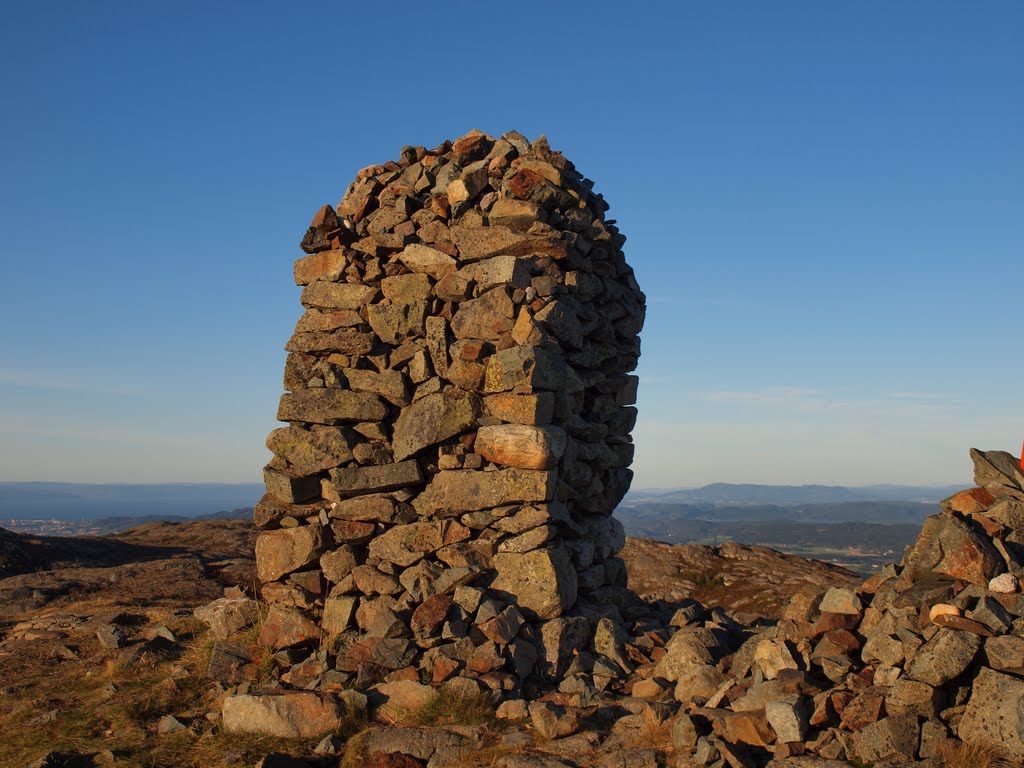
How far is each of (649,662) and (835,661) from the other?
2.13 meters

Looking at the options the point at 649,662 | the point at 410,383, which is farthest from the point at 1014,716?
the point at 410,383

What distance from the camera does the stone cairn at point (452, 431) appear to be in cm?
834

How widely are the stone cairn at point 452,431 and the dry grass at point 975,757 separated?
146 inches

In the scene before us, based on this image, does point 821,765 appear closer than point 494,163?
Yes

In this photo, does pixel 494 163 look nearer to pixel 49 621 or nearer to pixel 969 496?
pixel 969 496

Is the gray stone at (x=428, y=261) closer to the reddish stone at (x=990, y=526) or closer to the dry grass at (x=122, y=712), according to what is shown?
the dry grass at (x=122, y=712)

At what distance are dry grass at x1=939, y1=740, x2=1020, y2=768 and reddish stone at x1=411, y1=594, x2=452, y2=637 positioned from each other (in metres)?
4.65

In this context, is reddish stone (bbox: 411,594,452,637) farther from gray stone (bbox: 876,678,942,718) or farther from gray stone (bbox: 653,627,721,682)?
gray stone (bbox: 876,678,942,718)

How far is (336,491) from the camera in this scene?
31.0 feet

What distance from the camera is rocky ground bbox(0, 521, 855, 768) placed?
265 inches

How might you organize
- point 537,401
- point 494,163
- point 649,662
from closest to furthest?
point 649,662
point 537,401
point 494,163

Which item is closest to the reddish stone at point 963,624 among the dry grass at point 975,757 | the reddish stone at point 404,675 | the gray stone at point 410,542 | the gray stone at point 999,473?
the dry grass at point 975,757

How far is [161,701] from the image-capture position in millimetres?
8164

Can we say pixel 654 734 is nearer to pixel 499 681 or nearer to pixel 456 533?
pixel 499 681
